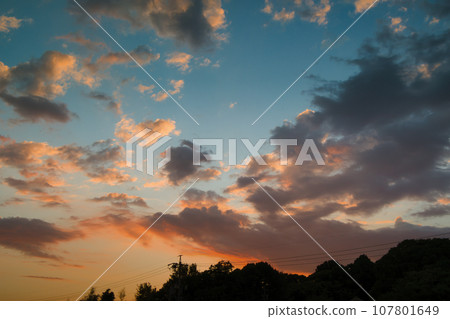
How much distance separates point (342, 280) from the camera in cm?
9125

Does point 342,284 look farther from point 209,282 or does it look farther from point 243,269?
point 209,282

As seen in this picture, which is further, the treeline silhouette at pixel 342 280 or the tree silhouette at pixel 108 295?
the tree silhouette at pixel 108 295

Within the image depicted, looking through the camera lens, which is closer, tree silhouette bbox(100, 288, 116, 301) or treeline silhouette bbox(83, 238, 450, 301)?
treeline silhouette bbox(83, 238, 450, 301)

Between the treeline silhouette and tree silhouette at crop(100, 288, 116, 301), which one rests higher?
the treeline silhouette

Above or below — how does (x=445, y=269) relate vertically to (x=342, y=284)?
above

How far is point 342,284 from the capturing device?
8919 centimetres

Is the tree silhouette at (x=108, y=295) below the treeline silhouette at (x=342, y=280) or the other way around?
below

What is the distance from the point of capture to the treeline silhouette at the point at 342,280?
51156 mm

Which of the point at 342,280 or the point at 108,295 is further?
the point at 108,295

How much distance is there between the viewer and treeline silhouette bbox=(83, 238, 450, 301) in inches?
2014

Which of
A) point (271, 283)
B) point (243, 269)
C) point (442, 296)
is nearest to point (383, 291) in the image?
point (442, 296)
